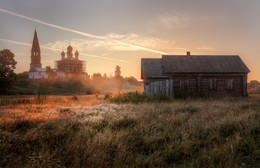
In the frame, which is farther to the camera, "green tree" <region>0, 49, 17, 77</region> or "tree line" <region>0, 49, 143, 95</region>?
"green tree" <region>0, 49, 17, 77</region>

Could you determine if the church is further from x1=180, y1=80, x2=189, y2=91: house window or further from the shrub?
the shrub

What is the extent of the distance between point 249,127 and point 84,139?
4.83 m

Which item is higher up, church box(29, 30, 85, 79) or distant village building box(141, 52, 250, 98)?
church box(29, 30, 85, 79)

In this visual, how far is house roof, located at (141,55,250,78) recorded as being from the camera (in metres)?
21.5

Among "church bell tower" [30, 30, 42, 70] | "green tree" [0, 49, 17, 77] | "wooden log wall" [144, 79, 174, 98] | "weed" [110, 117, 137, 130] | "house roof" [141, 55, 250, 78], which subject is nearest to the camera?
"weed" [110, 117, 137, 130]

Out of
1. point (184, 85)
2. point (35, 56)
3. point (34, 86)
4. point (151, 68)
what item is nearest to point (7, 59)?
point (34, 86)

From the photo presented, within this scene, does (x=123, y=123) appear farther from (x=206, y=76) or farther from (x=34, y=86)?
(x=34, y=86)

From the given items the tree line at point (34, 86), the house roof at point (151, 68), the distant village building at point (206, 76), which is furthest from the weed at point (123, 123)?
the tree line at point (34, 86)

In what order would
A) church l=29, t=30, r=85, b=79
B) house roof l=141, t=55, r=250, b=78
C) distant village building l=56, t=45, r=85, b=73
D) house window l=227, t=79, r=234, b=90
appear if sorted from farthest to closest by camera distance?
distant village building l=56, t=45, r=85, b=73 < church l=29, t=30, r=85, b=79 < house window l=227, t=79, r=234, b=90 < house roof l=141, t=55, r=250, b=78

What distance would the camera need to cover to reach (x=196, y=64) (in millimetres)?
22375

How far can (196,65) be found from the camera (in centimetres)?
2217

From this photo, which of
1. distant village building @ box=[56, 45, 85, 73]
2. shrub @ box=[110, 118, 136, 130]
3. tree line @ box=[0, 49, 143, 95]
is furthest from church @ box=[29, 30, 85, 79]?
shrub @ box=[110, 118, 136, 130]

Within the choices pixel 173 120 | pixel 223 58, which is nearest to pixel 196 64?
pixel 223 58

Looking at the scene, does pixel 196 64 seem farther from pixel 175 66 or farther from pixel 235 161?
pixel 235 161
